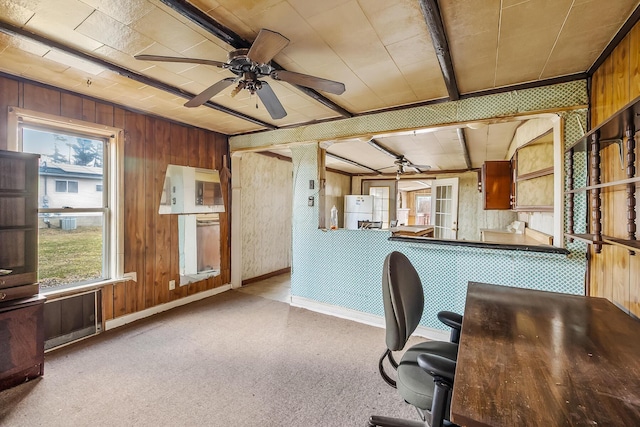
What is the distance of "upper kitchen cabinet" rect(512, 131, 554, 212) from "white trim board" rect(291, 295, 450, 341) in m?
1.49

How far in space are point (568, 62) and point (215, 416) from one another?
10.6 feet

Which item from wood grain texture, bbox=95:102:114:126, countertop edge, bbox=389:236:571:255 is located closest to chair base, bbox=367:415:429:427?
countertop edge, bbox=389:236:571:255

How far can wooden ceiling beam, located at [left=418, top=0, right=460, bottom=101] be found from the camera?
1450 mm

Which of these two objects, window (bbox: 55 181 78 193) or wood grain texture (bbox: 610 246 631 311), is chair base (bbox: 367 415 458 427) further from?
window (bbox: 55 181 78 193)

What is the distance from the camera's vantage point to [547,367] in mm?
972

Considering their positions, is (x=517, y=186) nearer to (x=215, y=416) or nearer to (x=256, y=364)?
(x=256, y=364)

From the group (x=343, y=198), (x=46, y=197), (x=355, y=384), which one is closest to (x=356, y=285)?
(x=355, y=384)

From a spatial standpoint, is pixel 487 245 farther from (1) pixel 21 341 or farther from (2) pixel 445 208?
(2) pixel 445 208

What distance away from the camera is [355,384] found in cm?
210

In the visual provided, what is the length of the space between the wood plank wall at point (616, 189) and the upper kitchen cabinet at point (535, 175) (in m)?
0.56

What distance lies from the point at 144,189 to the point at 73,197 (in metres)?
0.63

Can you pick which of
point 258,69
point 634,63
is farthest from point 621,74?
point 258,69

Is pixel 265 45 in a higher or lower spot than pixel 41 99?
lower

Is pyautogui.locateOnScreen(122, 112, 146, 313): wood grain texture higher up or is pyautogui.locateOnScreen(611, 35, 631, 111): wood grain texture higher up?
pyautogui.locateOnScreen(611, 35, 631, 111): wood grain texture
